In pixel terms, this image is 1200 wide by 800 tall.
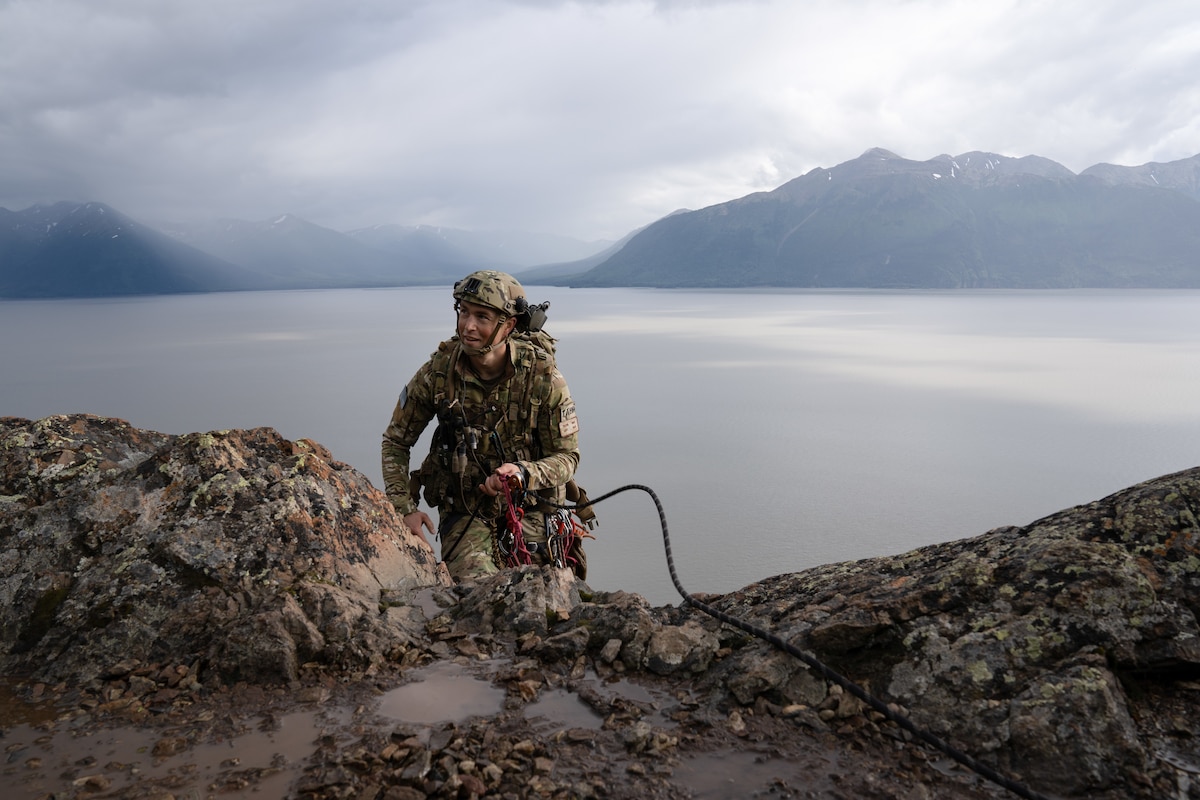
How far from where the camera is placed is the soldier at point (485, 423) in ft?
20.9

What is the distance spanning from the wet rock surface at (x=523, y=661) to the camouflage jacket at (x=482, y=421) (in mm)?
2025

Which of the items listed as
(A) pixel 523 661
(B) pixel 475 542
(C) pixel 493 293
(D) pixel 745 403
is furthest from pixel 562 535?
(D) pixel 745 403

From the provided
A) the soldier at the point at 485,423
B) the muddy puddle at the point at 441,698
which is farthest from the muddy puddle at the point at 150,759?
the soldier at the point at 485,423

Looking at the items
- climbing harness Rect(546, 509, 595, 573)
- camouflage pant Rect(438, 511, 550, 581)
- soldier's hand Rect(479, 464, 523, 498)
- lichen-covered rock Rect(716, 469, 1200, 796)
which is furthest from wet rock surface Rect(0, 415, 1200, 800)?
climbing harness Rect(546, 509, 595, 573)

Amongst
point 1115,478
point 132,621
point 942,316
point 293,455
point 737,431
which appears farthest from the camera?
point 942,316

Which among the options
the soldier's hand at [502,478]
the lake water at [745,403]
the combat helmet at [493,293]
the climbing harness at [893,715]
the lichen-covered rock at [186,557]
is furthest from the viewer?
the lake water at [745,403]

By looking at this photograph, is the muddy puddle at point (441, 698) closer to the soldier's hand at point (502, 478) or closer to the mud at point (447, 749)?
the mud at point (447, 749)

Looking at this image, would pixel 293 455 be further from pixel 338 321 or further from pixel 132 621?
pixel 338 321

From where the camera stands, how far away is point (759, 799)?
9.20 ft

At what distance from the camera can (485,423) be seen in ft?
22.1

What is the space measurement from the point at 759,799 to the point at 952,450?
82.3ft

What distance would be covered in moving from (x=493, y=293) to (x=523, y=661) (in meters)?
3.22

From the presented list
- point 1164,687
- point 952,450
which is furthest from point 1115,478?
point 1164,687

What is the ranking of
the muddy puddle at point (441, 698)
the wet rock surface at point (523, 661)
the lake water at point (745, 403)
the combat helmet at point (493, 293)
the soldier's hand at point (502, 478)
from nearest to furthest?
the wet rock surface at point (523, 661) < the muddy puddle at point (441, 698) < the soldier's hand at point (502, 478) < the combat helmet at point (493, 293) < the lake water at point (745, 403)
